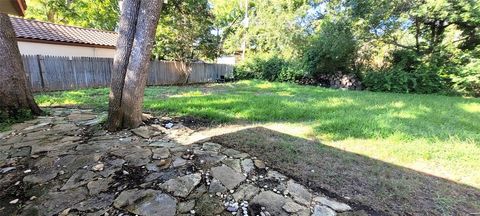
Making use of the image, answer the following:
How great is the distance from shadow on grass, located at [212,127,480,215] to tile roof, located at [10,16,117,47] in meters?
9.93

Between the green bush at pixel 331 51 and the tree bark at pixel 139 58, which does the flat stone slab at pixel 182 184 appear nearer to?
the tree bark at pixel 139 58

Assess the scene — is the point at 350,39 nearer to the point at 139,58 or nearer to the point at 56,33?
the point at 139,58

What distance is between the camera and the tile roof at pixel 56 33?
30.5 feet

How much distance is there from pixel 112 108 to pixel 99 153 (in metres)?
0.92

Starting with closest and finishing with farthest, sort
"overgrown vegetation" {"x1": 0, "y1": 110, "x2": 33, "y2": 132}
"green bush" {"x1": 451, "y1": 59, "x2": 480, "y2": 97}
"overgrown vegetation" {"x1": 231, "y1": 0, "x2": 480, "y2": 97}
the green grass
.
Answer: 1. the green grass
2. "overgrown vegetation" {"x1": 0, "y1": 110, "x2": 33, "y2": 132}
3. "green bush" {"x1": 451, "y1": 59, "x2": 480, "y2": 97}
4. "overgrown vegetation" {"x1": 231, "y1": 0, "x2": 480, "y2": 97}

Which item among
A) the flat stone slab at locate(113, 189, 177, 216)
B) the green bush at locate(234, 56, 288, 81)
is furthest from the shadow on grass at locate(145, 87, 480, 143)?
the green bush at locate(234, 56, 288, 81)

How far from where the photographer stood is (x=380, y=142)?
3.36 meters

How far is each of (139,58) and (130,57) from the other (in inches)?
4.9

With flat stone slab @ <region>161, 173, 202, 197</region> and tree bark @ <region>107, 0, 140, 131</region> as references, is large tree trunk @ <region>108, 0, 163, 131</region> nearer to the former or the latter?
tree bark @ <region>107, 0, 140, 131</region>

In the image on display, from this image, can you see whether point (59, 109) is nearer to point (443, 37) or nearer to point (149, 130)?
point (149, 130)

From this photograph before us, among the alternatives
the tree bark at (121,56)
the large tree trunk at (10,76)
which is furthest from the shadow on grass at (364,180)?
the large tree trunk at (10,76)

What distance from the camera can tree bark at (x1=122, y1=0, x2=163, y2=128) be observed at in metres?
3.32

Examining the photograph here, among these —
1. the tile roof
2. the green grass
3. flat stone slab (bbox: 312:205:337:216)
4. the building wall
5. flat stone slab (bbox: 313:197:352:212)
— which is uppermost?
the tile roof

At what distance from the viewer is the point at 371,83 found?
9.99 meters
